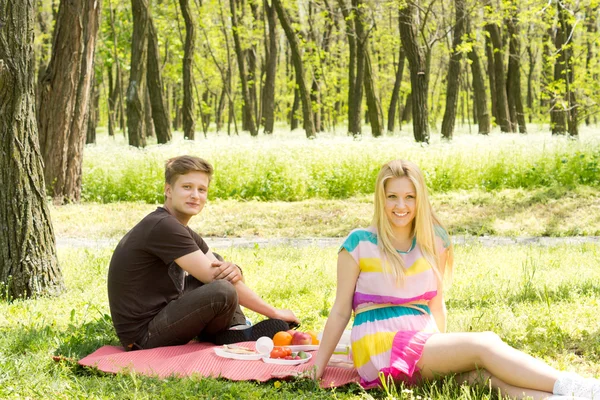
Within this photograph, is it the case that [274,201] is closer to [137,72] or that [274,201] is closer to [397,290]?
[137,72]

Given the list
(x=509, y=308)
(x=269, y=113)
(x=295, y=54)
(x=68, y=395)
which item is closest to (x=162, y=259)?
(x=68, y=395)

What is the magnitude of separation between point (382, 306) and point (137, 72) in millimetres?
15822

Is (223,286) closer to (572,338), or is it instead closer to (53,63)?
(572,338)

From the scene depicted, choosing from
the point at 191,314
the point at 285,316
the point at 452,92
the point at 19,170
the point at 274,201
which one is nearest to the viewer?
the point at 191,314

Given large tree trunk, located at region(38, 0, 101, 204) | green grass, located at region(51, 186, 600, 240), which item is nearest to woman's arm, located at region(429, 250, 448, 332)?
green grass, located at region(51, 186, 600, 240)

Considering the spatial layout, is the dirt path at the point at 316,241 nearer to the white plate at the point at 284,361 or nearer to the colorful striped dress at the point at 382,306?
the white plate at the point at 284,361

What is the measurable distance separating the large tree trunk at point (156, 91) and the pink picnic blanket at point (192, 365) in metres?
15.8

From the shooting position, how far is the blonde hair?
426 centimetres

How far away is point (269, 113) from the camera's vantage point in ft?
94.1

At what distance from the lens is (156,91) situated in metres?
20.5

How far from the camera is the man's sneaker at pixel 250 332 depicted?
17.6ft

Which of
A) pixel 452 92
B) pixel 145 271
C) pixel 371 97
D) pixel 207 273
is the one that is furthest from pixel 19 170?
pixel 452 92

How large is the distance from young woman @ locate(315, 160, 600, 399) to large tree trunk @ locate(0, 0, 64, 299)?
3.63 metres

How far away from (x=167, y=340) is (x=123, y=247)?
731 mm
